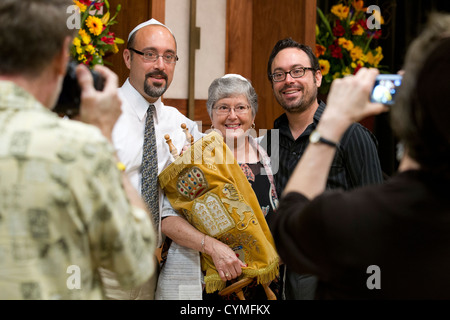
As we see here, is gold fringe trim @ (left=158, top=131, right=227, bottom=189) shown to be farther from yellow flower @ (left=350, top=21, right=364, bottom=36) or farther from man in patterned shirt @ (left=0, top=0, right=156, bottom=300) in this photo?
yellow flower @ (left=350, top=21, right=364, bottom=36)

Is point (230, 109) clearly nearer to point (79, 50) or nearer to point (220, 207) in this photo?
point (220, 207)

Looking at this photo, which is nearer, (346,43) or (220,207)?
(220,207)

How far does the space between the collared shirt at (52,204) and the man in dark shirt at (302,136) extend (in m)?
1.28

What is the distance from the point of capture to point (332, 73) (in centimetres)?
394

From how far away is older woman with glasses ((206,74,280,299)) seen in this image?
2.38 m

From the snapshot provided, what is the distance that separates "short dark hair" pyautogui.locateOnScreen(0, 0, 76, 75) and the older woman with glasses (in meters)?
1.42

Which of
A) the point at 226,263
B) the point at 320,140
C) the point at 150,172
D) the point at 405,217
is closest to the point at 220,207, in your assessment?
the point at 226,263

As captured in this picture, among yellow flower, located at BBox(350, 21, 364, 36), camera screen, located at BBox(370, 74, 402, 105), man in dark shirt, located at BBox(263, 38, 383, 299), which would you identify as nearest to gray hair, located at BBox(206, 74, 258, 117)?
man in dark shirt, located at BBox(263, 38, 383, 299)

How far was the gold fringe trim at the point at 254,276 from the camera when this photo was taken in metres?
2.11

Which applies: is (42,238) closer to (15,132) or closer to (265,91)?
(15,132)

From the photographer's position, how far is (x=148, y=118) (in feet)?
8.25

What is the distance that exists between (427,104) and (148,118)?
1690 mm

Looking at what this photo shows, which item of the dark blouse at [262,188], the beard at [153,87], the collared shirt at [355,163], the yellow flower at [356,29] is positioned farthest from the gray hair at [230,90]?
the yellow flower at [356,29]
